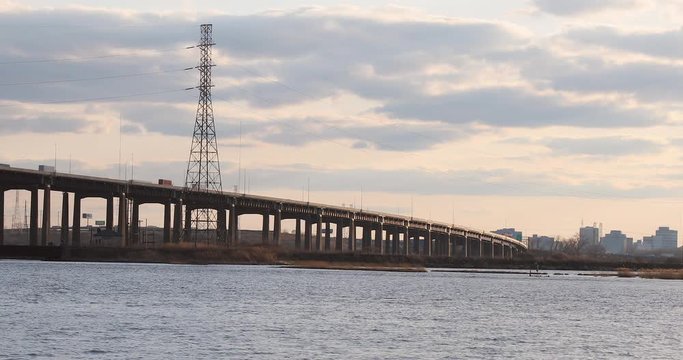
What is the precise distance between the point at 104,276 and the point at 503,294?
4127 cm

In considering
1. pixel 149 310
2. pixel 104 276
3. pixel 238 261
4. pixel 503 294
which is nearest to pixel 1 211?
pixel 238 261

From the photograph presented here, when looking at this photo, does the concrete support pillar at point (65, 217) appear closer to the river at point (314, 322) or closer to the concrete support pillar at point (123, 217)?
the concrete support pillar at point (123, 217)

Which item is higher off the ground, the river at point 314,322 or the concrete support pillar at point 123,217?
the concrete support pillar at point 123,217

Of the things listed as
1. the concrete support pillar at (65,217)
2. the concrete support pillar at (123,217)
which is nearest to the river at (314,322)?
the concrete support pillar at (65,217)

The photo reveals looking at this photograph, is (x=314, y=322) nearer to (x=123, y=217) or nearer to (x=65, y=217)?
(x=123, y=217)

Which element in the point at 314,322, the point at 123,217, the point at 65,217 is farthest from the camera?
the point at 123,217

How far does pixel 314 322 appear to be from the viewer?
72.7m

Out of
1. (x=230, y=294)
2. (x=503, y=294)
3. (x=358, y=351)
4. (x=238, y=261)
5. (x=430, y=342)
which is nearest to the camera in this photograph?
(x=358, y=351)

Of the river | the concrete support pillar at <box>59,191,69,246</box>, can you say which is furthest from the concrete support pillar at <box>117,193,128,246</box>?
the river

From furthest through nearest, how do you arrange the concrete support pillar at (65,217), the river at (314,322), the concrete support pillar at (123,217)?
the concrete support pillar at (123,217)
the concrete support pillar at (65,217)
the river at (314,322)

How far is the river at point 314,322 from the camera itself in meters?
57.8

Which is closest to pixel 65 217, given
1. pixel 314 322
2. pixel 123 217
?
pixel 123 217

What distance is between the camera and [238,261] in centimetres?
19550

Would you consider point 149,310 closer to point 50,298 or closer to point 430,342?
point 50,298
